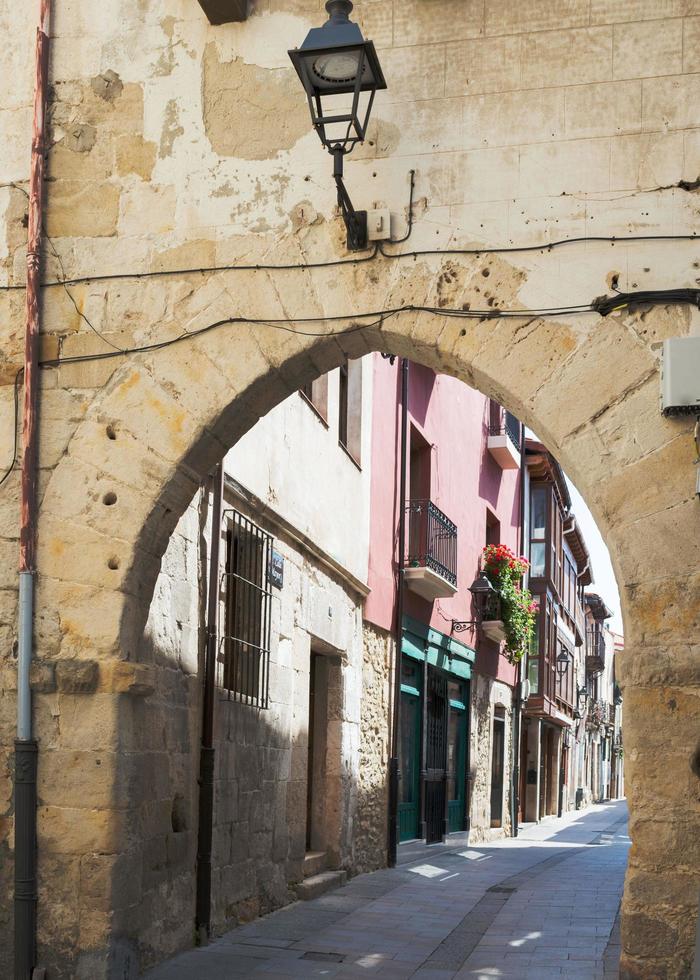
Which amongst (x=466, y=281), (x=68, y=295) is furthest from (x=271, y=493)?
(x=466, y=281)

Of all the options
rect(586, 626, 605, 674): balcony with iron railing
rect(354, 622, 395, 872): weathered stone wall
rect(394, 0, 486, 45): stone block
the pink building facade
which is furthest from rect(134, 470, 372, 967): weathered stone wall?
rect(586, 626, 605, 674): balcony with iron railing

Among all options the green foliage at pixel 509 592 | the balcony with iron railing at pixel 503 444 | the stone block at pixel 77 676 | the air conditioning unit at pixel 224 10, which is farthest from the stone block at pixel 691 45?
the balcony with iron railing at pixel 503 444

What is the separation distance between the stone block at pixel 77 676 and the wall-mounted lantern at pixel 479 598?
9.37 m

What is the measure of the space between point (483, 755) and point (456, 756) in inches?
52.9

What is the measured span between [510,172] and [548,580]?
708 inches

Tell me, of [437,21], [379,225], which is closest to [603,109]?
[437,21]

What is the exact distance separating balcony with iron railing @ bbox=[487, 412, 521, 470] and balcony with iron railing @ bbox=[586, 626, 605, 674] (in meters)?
19.5

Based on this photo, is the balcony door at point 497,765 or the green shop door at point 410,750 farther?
the balcony door at point 497,765

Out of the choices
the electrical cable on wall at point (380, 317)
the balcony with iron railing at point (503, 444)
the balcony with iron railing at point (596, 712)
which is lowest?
the balcony with iron railing at point (596, 712)

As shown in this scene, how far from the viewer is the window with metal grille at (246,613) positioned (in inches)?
283

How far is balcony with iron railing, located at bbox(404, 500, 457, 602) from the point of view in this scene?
11.9 meters

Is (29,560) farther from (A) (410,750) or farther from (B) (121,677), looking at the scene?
(A) (410,750)

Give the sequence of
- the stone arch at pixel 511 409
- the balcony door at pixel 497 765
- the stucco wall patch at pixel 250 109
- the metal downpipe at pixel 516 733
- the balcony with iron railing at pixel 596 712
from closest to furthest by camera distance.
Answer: the stone arch at pixel 511 409, the stucco wall patch at pixel 250 109, the balcony door at pixel 497 765, the metal downpipe at pixel 516 733, the balcony with iron railing at pixel 596 712

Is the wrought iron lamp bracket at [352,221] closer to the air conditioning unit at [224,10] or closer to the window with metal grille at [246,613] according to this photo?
the air conditioning unit at [224,10]
